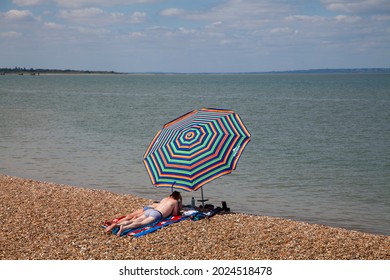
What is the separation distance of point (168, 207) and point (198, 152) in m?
1.14

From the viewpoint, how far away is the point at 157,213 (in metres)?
9.95

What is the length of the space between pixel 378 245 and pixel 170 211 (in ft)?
11.9

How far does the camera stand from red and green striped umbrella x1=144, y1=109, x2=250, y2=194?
33.0 ft

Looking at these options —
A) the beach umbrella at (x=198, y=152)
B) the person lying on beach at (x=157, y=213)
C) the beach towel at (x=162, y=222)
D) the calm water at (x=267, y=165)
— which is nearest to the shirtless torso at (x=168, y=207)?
the person lying on beach at (x=157, y=213)

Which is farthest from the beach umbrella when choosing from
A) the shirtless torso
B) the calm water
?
the calm water

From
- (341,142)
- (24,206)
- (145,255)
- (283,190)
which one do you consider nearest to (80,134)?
(341,142)

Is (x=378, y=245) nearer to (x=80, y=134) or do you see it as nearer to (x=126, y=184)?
(x=126, y=184)

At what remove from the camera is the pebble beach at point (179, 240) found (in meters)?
8.28

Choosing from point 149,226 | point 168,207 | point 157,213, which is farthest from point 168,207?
point 149,226

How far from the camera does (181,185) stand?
394 inches

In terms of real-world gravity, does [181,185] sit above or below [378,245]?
above

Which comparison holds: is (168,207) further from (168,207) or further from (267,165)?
(267,165)

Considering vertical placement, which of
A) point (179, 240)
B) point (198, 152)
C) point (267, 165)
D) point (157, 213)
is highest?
point (198, 152)

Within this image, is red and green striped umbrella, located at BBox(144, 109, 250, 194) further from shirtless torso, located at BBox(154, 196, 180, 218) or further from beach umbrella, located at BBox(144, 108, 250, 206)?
shirtless torso, located at BBox(154, 196, 180, 218)
